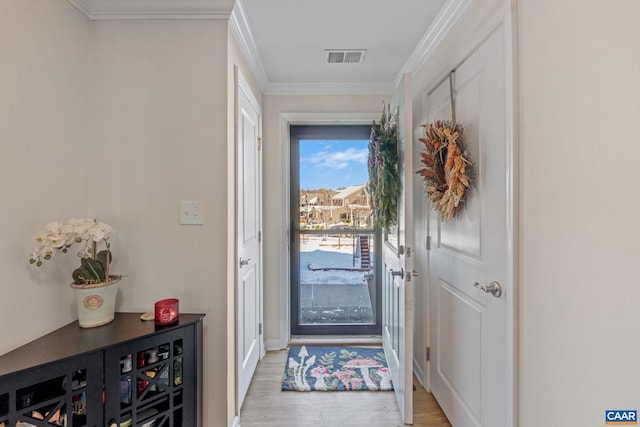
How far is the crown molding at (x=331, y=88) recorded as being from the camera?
2785 millimetres

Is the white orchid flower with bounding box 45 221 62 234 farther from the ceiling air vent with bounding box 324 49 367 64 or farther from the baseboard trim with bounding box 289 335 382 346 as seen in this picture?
the baseboard trim with bounding box 289 335 382 346

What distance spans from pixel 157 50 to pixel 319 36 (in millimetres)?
992

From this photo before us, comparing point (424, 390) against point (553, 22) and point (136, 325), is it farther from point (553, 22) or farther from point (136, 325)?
point (553, 22)

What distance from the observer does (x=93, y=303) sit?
142 cm

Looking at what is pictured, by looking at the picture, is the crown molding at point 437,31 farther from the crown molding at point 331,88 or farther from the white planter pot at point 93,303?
the white planter pot at point 93,303

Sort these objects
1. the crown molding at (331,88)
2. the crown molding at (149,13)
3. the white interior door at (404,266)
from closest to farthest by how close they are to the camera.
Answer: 1. the crown molding at (149,13)
2. the white interior door at (404,266)
3. the crown molding at (331,88)

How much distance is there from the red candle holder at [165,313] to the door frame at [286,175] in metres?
1.41

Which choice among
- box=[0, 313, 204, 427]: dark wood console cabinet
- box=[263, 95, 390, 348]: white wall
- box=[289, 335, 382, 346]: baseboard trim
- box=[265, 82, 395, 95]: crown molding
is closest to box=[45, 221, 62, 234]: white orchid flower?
box=[0, 313, 204, 427]: dark wood console cabinet

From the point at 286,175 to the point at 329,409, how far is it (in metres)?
1.85

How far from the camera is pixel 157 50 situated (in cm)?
165

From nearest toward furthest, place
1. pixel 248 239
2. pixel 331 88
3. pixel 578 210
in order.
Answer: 1. pixel 578 210
2. pixel 248 239
3. pixel 331 88

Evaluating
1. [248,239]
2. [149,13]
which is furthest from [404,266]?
[149,13]

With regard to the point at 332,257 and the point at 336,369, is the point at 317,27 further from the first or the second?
the point at 336,369

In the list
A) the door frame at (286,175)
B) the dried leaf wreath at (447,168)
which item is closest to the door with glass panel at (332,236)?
the door frame at (286,175)
